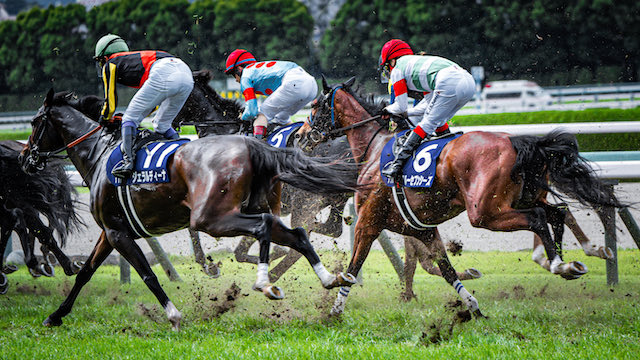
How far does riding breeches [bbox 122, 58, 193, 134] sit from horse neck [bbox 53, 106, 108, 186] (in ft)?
1.74

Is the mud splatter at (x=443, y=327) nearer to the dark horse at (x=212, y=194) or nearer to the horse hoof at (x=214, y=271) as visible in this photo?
the dark horse at (x=212, y=194)

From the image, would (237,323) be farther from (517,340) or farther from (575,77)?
(575,77)

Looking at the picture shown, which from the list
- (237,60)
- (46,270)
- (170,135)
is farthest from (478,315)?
(46,270)

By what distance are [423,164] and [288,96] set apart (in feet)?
6.88

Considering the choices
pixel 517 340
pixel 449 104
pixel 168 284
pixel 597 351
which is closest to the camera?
pixel 597 351

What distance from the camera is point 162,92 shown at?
545cm

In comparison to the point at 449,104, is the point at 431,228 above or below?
below

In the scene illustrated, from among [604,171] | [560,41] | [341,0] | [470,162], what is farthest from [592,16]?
[470,162]

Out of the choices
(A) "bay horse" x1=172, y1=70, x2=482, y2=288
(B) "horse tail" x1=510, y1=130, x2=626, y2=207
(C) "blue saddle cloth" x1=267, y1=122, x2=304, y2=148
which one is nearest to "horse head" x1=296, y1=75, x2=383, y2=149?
(A) "bay horse" x1=172, y1=70, x2=482, y2=288

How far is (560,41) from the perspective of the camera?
82.0ft

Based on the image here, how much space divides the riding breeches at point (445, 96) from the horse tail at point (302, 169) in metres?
0.93

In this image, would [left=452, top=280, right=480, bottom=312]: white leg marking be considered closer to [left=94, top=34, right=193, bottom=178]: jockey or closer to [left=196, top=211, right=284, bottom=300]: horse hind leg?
[left=196, top=211, right=284, bottom=300]: horse hind leg

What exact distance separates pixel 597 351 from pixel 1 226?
6.06 m

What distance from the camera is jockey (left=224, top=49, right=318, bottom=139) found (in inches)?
277
